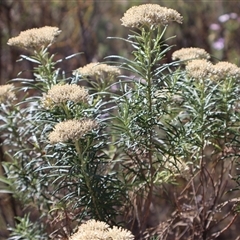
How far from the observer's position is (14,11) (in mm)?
4062

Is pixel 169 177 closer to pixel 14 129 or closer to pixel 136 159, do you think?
pixel 136 159

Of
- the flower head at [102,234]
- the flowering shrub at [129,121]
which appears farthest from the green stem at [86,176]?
the flower head at [102,234]

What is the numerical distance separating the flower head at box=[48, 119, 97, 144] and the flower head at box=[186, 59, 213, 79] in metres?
0.35

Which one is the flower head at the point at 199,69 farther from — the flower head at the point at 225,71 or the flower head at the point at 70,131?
the flower head at the point at 70,131

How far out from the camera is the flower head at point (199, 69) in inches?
52.7

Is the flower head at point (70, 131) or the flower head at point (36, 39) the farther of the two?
the flower head at point (36, 39)

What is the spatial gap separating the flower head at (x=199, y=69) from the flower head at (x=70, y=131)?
0.35 metres

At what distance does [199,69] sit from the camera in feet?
4.43

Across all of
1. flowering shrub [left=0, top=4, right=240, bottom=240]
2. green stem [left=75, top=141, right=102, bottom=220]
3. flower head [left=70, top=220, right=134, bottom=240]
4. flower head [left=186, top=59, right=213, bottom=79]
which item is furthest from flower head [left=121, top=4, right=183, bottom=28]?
flower head [left=70, top=220, right=134, bottom=240]

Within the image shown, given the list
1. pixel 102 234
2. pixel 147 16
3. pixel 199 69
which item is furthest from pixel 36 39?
pixel 102 234

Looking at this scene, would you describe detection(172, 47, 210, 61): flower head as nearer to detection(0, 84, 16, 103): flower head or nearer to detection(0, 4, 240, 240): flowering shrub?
detection(0, 4, 240, 240): flowering shrub

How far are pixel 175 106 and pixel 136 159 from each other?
0.22m

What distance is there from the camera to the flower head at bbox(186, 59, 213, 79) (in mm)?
1339

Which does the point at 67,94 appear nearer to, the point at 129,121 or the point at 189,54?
the point at 129,121
